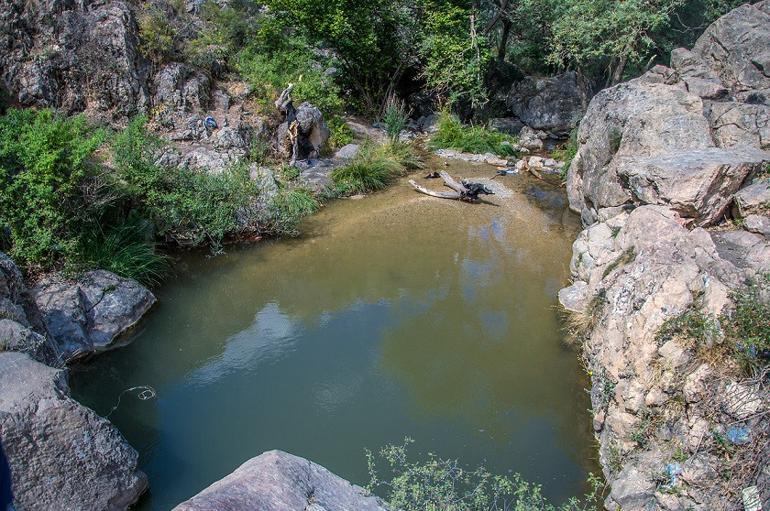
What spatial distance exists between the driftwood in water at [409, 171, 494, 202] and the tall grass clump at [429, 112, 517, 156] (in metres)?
3.50

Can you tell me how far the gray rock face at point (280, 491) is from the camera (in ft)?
9.22

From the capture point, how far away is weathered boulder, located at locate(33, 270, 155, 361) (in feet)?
26.7

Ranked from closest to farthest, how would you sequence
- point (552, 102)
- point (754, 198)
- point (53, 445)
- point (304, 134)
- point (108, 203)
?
point (53, 445)
point (754, 198)
point (108, 203)
point (304, 134)
point (552, 102)

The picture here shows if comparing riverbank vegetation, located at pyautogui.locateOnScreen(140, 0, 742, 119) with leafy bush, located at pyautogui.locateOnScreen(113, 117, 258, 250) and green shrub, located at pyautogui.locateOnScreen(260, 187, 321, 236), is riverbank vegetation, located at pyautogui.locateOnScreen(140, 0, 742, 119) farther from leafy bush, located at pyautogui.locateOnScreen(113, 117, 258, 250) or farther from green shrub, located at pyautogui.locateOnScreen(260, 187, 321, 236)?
leafy bush, located at pyautogui.locateOnScreen(113, 117, 258, 250)

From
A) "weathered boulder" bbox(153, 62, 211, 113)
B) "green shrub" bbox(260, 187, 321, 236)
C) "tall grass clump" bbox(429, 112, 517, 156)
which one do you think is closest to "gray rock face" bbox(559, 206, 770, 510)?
"green shrub" bbox(260, 187, 321, 236)

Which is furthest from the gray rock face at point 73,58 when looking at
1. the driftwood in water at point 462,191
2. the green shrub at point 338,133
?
the driftwood in water at point 462,191

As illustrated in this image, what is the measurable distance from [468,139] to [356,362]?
477 inches

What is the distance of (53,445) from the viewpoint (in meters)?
5.10

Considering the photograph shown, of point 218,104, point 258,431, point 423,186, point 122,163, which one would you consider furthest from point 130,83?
point 258,431

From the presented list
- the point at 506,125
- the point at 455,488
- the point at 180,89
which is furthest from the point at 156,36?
the point at 455,488

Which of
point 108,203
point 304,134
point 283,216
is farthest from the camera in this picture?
point 304,134

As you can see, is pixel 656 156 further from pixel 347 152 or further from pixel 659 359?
pixel 347 152

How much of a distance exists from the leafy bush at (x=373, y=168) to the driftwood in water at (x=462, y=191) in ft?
3.11

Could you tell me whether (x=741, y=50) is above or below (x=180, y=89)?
above
